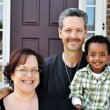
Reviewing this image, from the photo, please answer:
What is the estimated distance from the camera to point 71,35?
10.3 ft

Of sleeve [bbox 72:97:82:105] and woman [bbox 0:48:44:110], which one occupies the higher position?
woman [bbox 0:48:44:110]

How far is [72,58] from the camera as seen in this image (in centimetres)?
332

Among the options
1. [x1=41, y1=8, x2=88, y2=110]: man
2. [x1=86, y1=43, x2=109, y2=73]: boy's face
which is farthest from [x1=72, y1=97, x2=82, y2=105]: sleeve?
[x1=86, y1=43, x2=109, y2=73]: boy's face

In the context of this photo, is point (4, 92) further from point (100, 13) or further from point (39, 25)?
point (100, 13)

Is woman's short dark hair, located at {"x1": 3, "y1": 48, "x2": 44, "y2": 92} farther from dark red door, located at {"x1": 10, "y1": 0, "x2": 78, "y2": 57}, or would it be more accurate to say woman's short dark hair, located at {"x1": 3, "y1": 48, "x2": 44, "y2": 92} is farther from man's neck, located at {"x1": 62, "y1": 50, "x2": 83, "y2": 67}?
dark red door, located at {"x1": 10, "y1": 0, "x2": 78, "y2": 57}

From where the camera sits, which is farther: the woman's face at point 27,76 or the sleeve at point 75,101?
the sleeve at point 75,101

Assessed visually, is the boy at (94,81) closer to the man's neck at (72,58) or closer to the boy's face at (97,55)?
the boy's face at (97,55)

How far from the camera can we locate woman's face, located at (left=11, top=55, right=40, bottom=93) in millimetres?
2701

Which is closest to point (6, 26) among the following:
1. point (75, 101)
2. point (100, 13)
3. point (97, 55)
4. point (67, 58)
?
point (100, 13)

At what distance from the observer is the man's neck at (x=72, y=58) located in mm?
3314

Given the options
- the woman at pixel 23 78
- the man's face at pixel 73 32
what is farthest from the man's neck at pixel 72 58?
the woman at pixel 23 78

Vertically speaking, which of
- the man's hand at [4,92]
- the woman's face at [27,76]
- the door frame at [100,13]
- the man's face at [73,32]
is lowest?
the man's hand at [4,92]

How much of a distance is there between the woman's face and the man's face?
0.53 meters

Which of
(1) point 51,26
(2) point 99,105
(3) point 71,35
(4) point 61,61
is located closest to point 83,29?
(3) point 71,35
